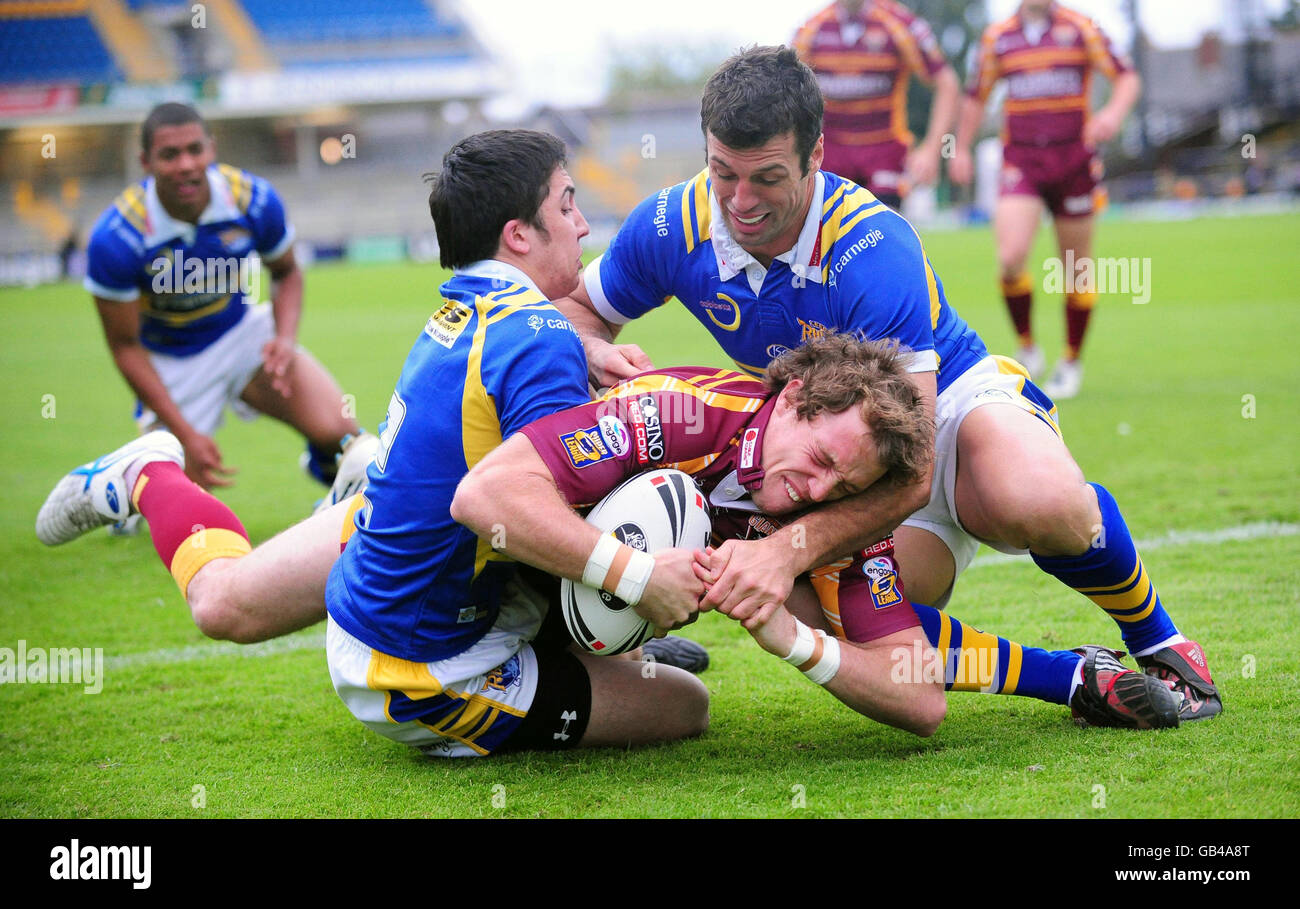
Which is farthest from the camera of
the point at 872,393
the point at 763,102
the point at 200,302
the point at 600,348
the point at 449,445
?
the point at 200,302

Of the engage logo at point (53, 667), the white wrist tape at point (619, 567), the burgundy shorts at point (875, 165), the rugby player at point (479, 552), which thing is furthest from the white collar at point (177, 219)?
the burgundy shorts at point (875, 165)

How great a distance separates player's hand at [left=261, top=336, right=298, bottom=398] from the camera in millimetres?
6527

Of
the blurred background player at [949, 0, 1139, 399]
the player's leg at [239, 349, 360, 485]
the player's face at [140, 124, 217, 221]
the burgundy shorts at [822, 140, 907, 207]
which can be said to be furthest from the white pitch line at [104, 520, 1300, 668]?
the burgundy shorts at [822, 140, 907, 207]

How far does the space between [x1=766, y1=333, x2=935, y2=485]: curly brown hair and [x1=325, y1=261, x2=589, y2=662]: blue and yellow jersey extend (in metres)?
0.57

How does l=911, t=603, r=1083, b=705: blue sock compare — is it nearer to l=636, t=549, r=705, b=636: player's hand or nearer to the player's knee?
the player's knee

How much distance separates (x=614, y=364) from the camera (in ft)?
11.9

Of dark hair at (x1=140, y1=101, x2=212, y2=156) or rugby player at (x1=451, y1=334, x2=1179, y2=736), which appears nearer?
rugby player at (x1=451, y1=334, x2=1179, y2=736)

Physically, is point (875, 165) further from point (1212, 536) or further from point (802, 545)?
point (802, 545)

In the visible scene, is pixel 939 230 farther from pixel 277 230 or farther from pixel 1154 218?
pixel 277 230

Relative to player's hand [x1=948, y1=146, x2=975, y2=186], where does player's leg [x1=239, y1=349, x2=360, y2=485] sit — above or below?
below

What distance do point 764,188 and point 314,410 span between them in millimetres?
3757

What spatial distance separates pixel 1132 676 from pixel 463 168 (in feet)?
7.41

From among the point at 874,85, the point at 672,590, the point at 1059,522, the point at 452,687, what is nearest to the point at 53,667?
the point at 452,687
